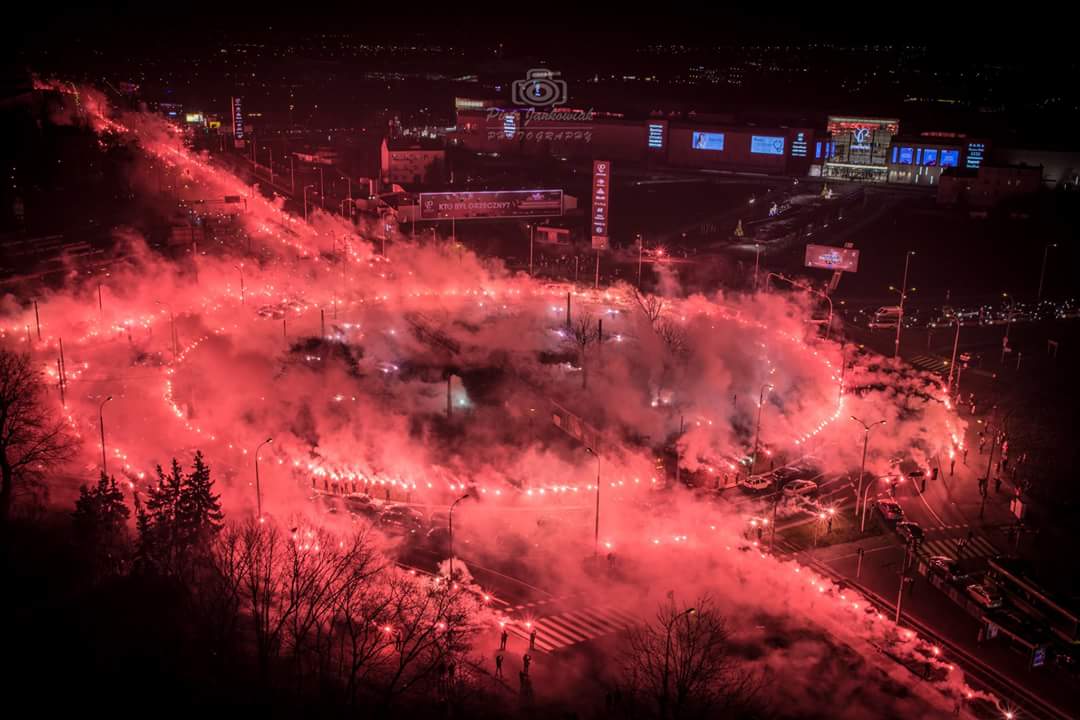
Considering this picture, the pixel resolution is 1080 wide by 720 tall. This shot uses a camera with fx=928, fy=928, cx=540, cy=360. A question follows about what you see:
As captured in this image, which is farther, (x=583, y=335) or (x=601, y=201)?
(x=601, y=201)

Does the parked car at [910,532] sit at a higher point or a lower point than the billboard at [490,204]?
lower

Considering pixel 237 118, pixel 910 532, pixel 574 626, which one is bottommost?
pixel 574 626

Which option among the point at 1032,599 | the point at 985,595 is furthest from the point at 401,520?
the point at 1032,599

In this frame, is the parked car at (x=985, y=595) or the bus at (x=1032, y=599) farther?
the parked car at (x=985, y=595)

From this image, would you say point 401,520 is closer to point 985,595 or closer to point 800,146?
point 985,595

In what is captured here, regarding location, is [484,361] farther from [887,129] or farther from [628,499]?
[887,129]

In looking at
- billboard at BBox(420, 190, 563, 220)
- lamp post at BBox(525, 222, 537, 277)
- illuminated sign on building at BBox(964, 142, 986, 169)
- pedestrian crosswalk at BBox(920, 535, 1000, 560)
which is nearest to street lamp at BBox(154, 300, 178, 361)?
billboard at BBox(420, 190, 563, 220)

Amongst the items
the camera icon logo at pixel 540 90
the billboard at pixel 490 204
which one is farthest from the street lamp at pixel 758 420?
the camera icon logo at pixel 540 90

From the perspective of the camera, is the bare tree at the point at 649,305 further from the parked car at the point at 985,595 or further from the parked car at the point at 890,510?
the parked car at the point at 985,595
